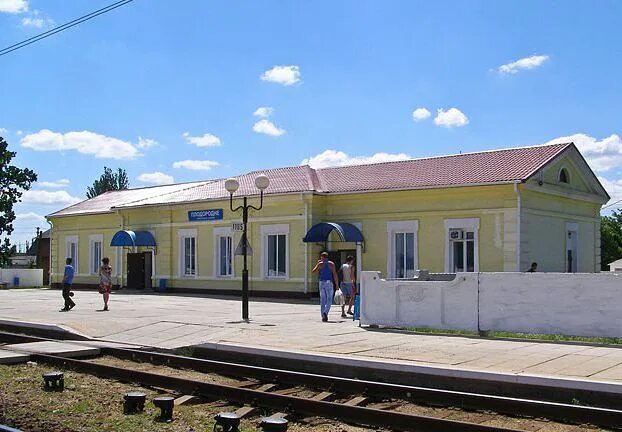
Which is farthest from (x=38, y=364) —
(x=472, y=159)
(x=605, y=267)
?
(x=605, y=267)

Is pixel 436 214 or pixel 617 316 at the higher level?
pixel 436 214

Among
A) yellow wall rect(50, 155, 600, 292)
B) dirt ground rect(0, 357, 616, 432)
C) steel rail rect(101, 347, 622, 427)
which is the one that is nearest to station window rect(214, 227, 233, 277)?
yellow wall rect(50, 155, 600, 292)

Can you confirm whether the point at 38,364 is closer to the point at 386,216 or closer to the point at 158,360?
the point at 158,360

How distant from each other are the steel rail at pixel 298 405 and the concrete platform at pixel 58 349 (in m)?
1.61

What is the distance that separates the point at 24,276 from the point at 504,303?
44173 mm

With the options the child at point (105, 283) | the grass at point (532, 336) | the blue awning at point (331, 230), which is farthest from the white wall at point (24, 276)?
the grass at point (532, 336)

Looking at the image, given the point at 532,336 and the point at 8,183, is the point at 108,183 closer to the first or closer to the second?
the point at 8,183

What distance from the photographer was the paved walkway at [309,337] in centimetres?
1077

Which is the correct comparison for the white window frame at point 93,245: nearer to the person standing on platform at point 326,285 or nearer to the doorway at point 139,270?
the doorway at point 139,270

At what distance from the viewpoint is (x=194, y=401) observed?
31.1 feet

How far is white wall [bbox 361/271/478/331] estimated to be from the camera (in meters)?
14.6

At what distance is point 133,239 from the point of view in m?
33.8

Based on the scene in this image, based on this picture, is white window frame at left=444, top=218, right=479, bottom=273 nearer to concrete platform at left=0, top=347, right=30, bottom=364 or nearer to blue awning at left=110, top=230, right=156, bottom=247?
blue awning at left=110, top=230, right=156, bottom=247

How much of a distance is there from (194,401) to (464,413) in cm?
345
